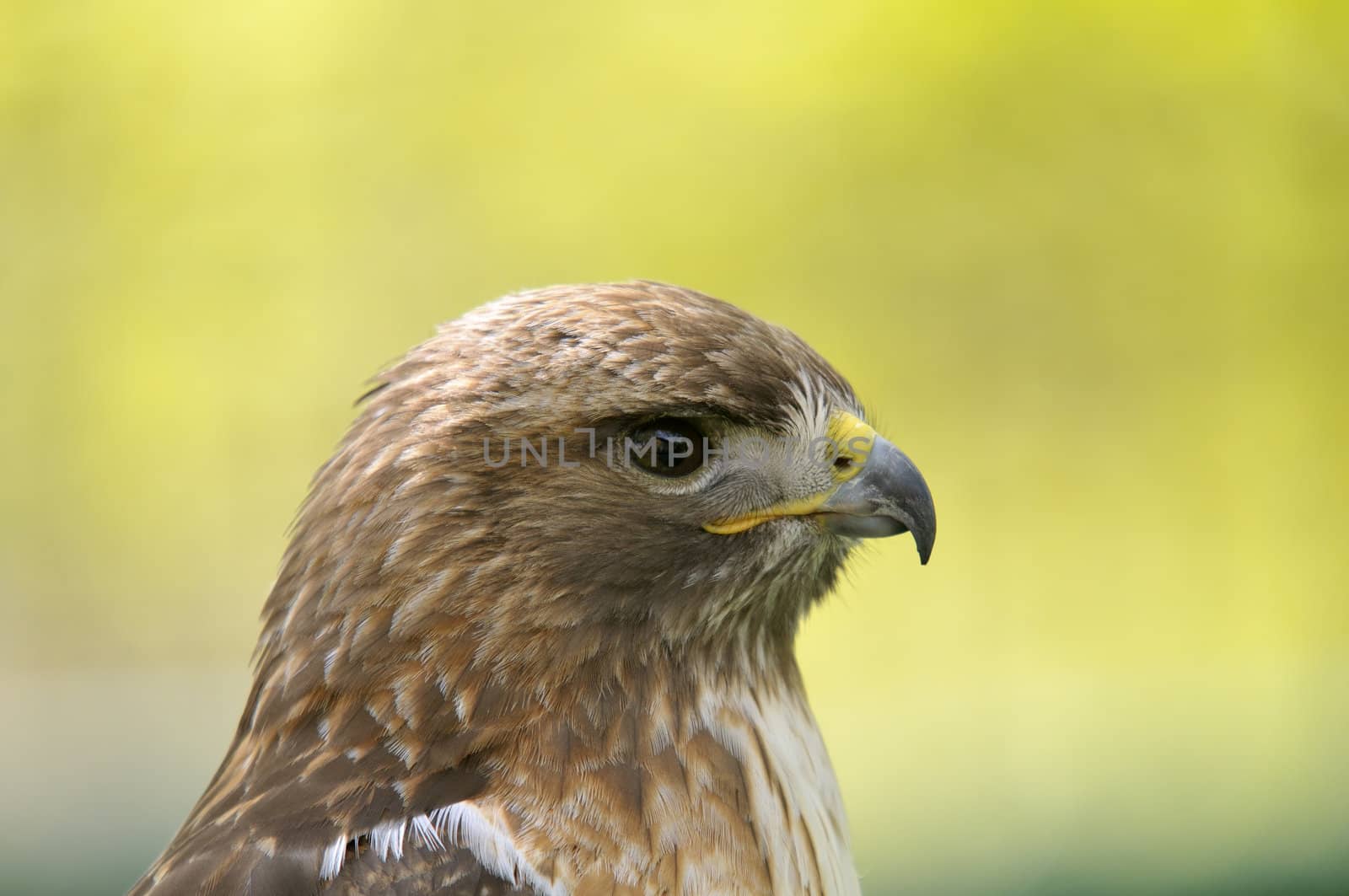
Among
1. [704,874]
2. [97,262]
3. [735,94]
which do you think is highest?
[735,94]

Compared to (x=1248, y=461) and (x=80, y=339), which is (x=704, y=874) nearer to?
(x=80, y=339)

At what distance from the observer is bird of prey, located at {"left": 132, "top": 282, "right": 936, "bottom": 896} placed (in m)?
1.38

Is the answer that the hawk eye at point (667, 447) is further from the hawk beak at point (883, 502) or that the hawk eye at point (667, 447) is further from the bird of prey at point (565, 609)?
the hawk beak at point (883, 502)

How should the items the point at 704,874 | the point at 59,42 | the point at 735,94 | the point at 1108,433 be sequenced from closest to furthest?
the point at 704,874 < the point at 59,42 < the point at 735,94 < the point at 1108,433

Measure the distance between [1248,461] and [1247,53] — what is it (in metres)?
1.58

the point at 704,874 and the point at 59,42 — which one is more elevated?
the point at 59,42

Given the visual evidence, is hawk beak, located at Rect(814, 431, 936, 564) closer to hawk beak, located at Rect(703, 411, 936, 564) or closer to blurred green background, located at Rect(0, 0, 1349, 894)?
hawk beak, located at Rect(703, 411, 936, 564)

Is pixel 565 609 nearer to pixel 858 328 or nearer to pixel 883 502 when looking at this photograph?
pixel 883 502

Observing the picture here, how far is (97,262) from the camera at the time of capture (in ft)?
14.1

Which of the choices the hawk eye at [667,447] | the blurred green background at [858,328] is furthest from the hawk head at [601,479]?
the blurred green background at [858,328]

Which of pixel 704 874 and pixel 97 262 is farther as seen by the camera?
pixel 97 262

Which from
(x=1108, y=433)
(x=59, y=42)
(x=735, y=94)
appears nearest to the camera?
(x=59, y=42)

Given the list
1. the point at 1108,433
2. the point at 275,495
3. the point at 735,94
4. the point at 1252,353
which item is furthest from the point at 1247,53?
the point at 275,495

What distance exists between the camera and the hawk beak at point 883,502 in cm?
157
